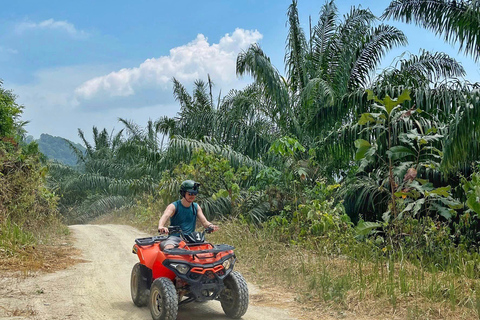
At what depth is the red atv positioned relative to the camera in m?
4.76

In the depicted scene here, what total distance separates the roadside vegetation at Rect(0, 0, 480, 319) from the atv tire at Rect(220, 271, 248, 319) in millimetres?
1091

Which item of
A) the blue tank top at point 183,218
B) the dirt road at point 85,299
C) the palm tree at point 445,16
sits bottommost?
the dirt road at point 85,299

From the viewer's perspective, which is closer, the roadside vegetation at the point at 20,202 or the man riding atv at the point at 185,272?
the man riding atv at the point at 185,272

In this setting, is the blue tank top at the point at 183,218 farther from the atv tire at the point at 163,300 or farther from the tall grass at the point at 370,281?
the tall grass at the point at 370,281

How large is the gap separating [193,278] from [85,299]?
80.9 inches

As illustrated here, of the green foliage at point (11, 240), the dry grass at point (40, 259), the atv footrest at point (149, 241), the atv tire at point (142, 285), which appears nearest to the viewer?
the atv footrest at point (149, 241)

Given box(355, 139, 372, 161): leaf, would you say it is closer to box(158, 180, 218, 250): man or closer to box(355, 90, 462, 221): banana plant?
box(355, 90, 462, 221): banana plant

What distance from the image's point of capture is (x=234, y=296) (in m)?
5.04

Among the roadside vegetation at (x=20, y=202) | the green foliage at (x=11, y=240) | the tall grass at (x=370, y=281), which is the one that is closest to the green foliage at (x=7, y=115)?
the roadside vegetation at (x=20, y=202)

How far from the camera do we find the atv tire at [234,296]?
500 centimetres

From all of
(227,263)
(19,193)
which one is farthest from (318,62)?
(227,263)

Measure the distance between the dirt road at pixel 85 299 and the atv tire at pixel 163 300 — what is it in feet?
1.27

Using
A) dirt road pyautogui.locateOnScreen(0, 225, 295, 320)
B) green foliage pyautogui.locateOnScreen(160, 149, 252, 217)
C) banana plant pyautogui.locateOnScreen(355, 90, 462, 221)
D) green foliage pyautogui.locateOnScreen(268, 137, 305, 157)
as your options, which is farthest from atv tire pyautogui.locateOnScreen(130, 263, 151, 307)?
green foliage pyautogui.locateOnScreen(160, 149, 252, 217)

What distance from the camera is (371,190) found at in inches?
409
